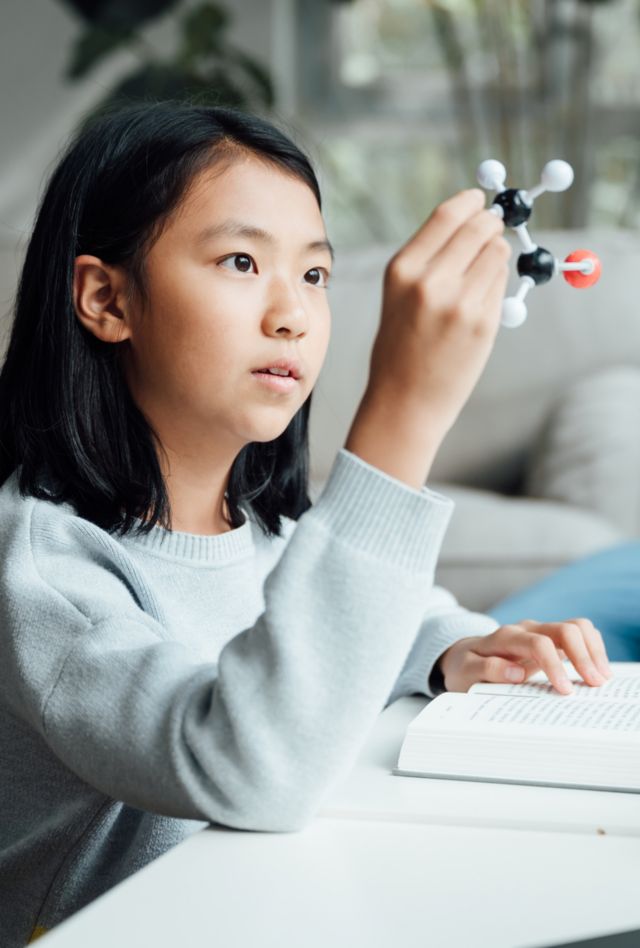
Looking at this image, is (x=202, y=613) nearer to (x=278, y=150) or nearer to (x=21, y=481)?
(x=21, y=481)

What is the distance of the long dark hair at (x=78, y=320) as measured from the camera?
32.6 inches

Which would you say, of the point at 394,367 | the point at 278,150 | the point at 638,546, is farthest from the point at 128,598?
the point at 638,546

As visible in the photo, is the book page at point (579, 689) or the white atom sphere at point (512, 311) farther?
the book page at point (579, 689)

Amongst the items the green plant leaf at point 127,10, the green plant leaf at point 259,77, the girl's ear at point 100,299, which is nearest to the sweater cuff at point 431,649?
the girl's ear at point 100,299

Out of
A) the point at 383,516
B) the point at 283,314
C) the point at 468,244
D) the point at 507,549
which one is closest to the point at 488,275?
the point at 468,244

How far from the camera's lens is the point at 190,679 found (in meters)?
0.61

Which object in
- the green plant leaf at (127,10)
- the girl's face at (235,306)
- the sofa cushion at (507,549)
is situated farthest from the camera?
the green plant leaf at (127,10)

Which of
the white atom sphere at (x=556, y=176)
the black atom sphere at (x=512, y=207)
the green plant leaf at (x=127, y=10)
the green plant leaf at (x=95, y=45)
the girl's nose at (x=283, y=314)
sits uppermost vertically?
the green plant leaf at (x=127, y=10)

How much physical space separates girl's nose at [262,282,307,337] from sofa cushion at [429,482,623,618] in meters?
1.23

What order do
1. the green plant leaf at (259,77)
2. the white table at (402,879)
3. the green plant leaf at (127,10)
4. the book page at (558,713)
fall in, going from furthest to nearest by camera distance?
Answer: the green plant leaf at (127,10) < the green plant leaf at (259,77) < the book page at (558,713) < the white table at (402,879)

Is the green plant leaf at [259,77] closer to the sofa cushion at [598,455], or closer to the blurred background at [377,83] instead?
the blurred background at [377,83]

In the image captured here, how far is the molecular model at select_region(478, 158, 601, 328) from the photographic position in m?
0.61

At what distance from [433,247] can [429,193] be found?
344cm

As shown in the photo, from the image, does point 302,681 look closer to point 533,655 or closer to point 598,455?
point 533,655
